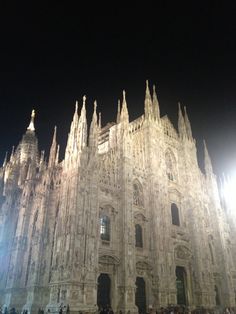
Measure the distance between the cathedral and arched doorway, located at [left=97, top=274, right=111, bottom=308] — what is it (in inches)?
4.0

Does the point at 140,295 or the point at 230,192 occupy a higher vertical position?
the point at 230,192

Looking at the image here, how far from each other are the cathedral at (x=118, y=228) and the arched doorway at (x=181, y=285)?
133 millimetres

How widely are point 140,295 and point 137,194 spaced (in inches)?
487

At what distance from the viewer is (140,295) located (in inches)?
1442

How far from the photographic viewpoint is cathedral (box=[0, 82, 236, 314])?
105 ft

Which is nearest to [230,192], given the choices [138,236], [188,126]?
[188,126]

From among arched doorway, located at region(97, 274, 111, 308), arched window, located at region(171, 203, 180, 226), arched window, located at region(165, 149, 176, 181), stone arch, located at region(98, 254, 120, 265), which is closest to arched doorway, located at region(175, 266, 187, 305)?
arched window, located at region(171, 203, 180, 226)

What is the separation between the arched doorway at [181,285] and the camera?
135 ft

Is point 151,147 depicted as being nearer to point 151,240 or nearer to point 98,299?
point 151,240

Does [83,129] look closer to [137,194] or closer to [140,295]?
[137,194]

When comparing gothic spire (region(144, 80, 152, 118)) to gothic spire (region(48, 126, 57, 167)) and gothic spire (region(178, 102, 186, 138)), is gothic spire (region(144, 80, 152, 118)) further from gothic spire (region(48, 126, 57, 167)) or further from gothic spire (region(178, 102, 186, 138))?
gothic spire (region(48, 126, 57, 167))

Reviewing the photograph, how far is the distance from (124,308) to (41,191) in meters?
17.3

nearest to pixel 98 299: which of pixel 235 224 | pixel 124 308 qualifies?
pixel 124 308

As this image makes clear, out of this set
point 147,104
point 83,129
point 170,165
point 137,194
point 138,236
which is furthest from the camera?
point 170,165
